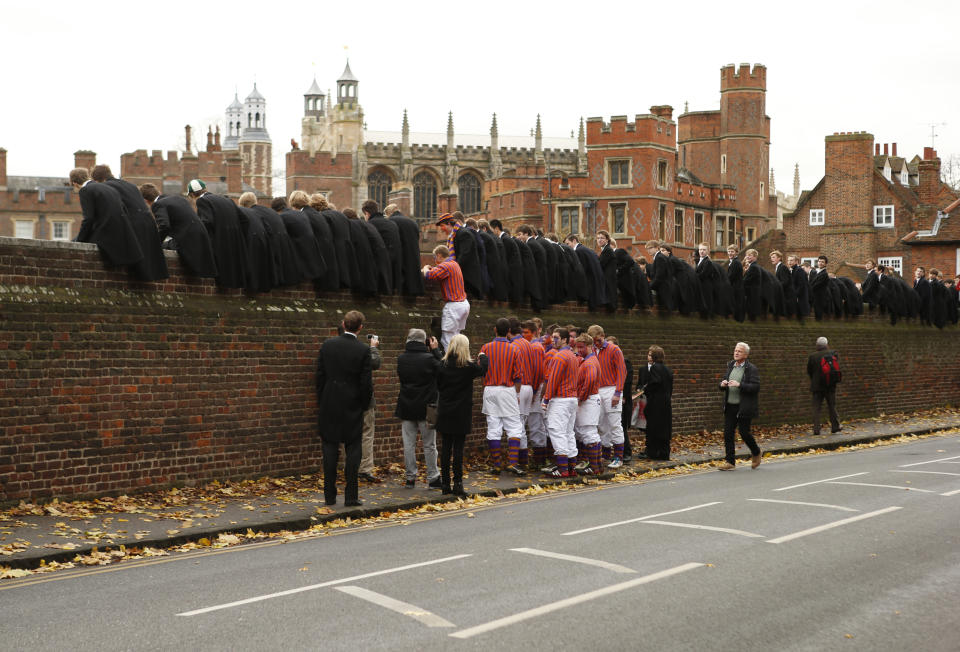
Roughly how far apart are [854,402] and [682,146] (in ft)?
186

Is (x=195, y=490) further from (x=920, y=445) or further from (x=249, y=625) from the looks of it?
(x=920, y=445)

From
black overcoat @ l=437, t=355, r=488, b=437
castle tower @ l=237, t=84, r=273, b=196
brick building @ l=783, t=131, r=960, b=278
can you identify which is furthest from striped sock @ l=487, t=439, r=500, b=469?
castle tower @ l=237, t=84, r=273, b=196

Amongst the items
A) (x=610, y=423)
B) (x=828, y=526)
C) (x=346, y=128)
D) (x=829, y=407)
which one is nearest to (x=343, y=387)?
(x=828, y=526)

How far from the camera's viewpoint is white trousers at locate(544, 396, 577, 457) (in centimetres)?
1481

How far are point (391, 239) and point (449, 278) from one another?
1.15 m

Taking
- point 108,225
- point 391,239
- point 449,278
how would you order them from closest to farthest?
point 108,225, point 391,239, point 449,278

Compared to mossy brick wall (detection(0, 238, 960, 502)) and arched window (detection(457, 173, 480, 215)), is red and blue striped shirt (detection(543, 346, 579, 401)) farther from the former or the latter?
arched window (detection(457, 173, 480, 215))

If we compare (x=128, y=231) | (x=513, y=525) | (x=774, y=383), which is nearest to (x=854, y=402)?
(x=774, y=383)

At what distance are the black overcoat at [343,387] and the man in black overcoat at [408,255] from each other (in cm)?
387

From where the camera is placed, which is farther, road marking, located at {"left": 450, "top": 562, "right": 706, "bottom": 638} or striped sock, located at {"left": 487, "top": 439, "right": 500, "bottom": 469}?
striped sock, located at {"left": 487, "top": 439, "right": 500, "bottom": 469}

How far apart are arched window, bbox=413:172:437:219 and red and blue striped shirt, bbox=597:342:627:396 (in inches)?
3543

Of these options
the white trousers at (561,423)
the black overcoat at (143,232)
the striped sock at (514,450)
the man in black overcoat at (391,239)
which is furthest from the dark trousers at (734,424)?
the black overcoat at (143,232)

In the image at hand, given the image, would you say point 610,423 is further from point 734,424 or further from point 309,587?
point 309,587

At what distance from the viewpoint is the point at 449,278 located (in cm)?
1586
